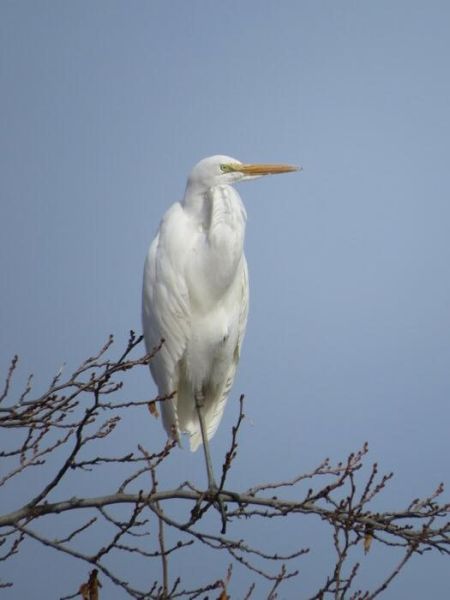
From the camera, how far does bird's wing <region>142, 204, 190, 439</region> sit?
3.06 metres

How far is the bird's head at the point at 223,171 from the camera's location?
310 centimetres

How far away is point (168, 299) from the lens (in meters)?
3.08

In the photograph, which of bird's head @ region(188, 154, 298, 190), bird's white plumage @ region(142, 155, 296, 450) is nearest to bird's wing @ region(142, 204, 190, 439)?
bird's white plumage @ region(142, 155, 296, 450)

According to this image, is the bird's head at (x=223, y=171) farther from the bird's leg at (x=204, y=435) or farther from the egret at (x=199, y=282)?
the bird's leg at (x=204, y=435)

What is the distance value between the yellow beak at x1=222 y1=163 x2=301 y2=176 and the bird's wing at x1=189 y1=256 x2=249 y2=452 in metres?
0.35

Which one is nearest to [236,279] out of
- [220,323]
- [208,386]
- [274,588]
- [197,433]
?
[220,323]

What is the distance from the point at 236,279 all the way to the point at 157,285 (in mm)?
302

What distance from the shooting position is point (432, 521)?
2.18 m

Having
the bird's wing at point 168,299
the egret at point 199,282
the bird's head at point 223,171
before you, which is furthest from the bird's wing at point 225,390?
the bird's head at point 223,171

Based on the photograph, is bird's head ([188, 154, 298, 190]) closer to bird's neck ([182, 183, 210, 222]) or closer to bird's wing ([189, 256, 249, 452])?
bird's neck ([182, 183, 210, 222])

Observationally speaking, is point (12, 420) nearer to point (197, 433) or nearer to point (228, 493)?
point (228, 493)

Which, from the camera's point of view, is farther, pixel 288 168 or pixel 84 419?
pixel 288 168

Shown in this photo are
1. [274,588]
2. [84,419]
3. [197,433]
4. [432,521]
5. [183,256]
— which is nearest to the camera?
[84,419]

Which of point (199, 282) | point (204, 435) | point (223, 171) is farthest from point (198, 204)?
point (204, 435)
